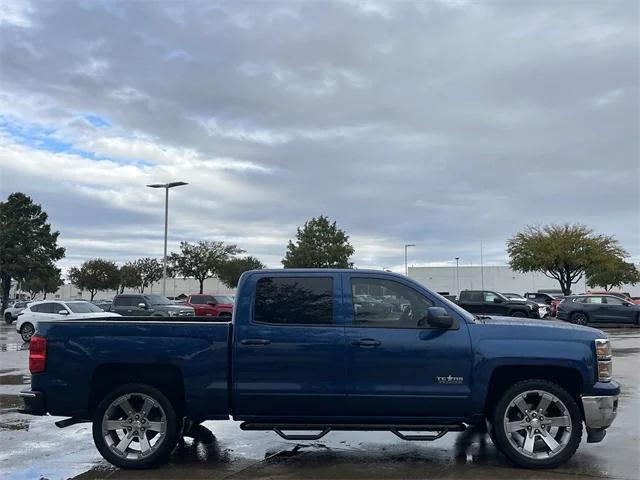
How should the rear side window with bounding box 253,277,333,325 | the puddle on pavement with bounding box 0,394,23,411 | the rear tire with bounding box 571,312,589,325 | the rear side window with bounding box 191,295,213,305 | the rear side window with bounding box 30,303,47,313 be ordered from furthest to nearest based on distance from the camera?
the rear side window with bounding box 191,295,213,305, the rear tire with bounding box 571,312,589,325, the rear side window with bounding box 30,303,47,313, the puddle on pavement with bounding box 0,394,23,411, the rear side window with bounding box 253,277,333,325

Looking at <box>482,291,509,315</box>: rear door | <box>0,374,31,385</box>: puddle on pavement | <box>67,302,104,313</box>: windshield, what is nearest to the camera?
<box>0,374,31,385</box>: puddle on pavement

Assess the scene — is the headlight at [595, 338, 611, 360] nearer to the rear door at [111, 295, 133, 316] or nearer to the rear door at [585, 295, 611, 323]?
the rear door at [585, 295, 611, 323]

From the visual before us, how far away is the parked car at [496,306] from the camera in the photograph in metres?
26.9

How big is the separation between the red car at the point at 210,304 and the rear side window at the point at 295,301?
2481cm

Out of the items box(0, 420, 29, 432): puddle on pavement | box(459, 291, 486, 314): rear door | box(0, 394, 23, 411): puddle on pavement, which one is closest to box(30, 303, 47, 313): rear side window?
box(0, 394, 23, 411): puddle on pavement

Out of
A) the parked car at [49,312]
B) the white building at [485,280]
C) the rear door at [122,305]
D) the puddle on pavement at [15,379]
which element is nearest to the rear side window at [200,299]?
the rear door at [122,305]

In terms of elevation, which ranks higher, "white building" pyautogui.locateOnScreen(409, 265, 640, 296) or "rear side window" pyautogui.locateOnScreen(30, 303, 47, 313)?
"white building" pyautogui.locateOnScreen(409, 265, 640, 296)

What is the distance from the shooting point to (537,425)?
6289 millimetres

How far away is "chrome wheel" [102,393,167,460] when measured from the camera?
643cm

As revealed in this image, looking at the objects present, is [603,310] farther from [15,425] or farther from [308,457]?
[15,425]

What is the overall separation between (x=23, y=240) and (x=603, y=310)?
47.7m

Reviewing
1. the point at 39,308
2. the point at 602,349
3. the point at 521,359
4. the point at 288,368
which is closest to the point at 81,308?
the point at 39,308

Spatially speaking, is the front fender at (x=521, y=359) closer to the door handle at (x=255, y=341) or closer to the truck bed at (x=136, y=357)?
the door handle at (x=255, y=341)

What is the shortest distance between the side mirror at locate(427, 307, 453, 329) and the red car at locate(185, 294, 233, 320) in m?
25.5
